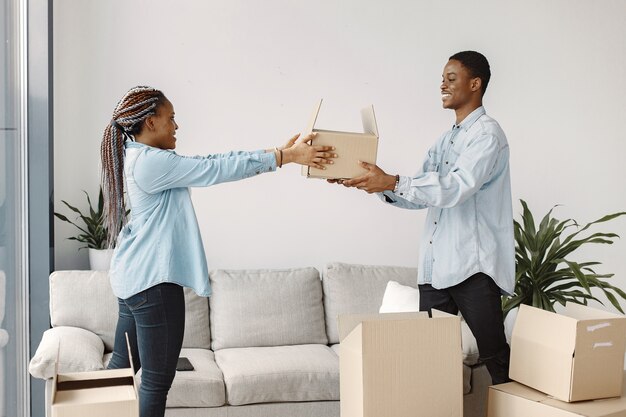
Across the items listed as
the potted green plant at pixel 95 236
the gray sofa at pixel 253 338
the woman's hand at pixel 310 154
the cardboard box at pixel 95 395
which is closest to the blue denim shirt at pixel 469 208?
the woman's hand at pixel 310 154

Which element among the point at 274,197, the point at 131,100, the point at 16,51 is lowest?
the point at 274,197

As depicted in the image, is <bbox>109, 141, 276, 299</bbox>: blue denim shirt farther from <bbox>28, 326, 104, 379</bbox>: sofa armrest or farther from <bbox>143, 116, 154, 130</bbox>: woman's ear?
<bbox>28, 326, 104, 379</bbox>: sofa armrest

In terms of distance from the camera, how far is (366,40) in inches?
170

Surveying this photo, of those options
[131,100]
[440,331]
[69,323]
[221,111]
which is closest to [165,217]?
[131,100]

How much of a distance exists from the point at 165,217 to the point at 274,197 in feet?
5.89

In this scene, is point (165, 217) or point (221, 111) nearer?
point (165, 217)

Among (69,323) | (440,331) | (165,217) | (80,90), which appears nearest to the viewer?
(440,331)

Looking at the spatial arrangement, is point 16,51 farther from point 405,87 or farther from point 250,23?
point 405,87

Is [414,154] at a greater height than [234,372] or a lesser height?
greater

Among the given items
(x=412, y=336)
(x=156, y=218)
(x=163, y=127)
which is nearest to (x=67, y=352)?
(x=156, y=218)

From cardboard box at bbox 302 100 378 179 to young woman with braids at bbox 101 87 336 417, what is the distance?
3 cm

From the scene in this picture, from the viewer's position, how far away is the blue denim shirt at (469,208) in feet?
8.38

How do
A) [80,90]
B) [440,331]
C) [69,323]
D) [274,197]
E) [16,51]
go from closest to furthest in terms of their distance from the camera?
[440,331] < [16,51] < [69,323] < [80,90] < [274,197]

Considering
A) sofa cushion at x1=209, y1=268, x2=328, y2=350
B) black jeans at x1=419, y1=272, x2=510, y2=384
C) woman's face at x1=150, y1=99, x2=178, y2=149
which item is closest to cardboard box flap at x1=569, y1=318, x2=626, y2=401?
black jeans at x1=419, y1=272, x2=510, y2=384
